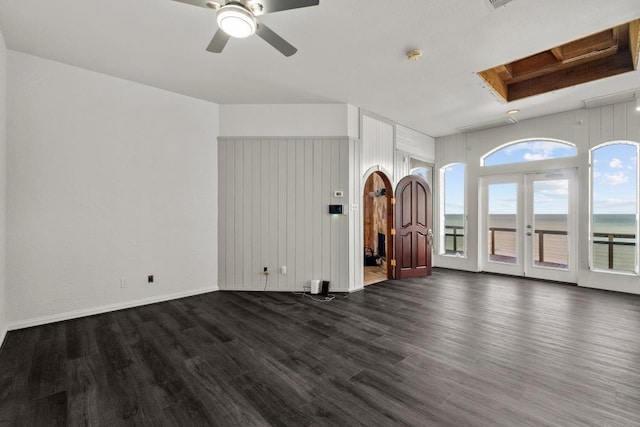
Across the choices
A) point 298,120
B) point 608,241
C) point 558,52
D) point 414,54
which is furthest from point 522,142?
point 298,120

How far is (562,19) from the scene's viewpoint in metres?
2.61

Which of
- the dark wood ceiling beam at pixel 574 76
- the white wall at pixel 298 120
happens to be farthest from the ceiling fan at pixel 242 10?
the dark wood ceiling beam at pixel 574 76

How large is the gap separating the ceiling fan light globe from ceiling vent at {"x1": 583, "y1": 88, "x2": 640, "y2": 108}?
5605 millimetres

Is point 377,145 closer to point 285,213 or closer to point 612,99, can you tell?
point 285,213

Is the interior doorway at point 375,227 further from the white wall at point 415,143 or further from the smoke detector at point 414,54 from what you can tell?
the smoke detector at point 414,54

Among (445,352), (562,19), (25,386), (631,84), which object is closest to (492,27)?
(562,19)

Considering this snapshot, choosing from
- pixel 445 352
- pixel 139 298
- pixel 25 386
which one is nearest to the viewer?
pixel 25 386

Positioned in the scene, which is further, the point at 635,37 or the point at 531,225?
the point at 531,225

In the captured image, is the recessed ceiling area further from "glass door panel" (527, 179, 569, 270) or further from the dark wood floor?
the dark wood floor

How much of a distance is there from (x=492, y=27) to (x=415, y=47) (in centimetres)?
75

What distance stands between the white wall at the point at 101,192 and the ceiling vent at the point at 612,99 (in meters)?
6.51

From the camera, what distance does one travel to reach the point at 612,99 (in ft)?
14.3

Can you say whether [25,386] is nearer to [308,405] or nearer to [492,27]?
[308,405]

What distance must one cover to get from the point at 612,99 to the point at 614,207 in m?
1.83
